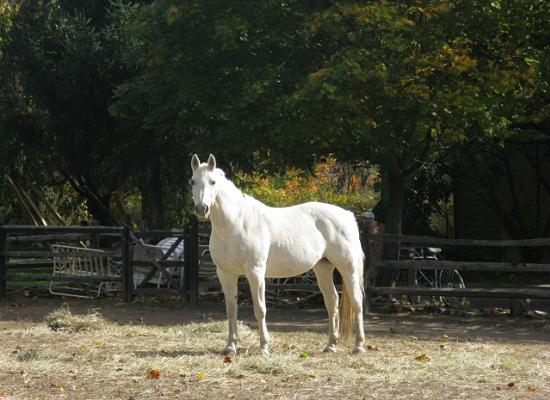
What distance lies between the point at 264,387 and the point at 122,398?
1.16m

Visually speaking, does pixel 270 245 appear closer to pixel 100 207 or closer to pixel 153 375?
pixel 153 375

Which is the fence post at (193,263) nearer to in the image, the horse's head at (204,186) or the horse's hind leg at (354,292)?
the horse's hind leg at (354,292)

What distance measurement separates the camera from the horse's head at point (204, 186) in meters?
8.43

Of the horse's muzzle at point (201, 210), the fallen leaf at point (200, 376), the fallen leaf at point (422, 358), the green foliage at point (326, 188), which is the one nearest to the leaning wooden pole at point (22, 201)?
the green foliage at point (326, 188)

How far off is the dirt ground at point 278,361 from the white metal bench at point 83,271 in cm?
237

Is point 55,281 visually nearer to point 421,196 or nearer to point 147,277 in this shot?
point 147,277

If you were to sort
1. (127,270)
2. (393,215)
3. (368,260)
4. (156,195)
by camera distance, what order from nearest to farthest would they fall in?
1. (368,260)
2. (393,215)
3. (127,270)
4. (156,195)

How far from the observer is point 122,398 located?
6879mm

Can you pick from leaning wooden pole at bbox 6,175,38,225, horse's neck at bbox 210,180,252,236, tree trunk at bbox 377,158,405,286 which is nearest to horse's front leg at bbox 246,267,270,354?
horse's neck at bbox 210,180,252,236

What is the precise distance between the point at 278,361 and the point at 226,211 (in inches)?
63.0

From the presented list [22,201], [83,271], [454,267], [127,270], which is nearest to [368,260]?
[454,267]

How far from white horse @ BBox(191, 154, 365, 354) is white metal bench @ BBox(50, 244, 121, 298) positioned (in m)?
6.14

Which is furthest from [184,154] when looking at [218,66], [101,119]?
[218,66]

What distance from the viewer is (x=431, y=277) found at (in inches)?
601
